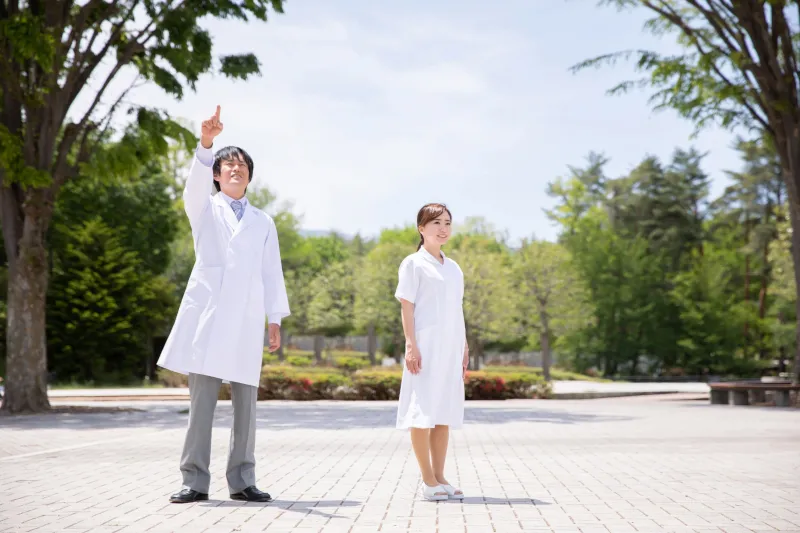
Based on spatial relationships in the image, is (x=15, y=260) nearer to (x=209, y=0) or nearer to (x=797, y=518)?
(x=209, y=0)

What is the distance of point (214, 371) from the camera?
651 centimetres

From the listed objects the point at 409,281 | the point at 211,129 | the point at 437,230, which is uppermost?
the point at 211,129

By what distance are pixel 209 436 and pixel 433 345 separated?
5.38 feet

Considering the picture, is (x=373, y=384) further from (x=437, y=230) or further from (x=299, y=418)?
(x=437, y=230)

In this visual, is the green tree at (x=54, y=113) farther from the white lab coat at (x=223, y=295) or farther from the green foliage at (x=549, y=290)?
the green foliage at (x=549, y=290)

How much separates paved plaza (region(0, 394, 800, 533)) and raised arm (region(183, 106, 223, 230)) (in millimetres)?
1991

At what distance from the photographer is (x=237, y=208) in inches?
273

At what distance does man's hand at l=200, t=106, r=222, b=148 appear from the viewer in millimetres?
6605

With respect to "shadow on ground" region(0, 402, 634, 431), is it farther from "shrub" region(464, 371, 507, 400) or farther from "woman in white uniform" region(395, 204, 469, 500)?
"woman in white uniform" region(395, 204, 469, 500)

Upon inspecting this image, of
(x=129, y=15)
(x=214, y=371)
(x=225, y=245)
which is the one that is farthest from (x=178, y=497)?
(x=129, y=15)

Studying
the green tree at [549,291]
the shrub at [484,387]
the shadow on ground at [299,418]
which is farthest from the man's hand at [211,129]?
the green tree at [549,291]

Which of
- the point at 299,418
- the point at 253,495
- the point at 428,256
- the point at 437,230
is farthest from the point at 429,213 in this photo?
the point at 299,418

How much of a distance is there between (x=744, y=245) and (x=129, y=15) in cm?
4864

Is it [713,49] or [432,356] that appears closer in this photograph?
[432,356]
